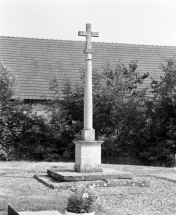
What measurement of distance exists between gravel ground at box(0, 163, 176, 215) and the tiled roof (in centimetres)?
1078

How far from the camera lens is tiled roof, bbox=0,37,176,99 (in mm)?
25344

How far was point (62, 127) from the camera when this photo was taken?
22750 millimetres

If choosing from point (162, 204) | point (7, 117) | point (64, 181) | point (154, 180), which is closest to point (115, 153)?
point (7, 117)

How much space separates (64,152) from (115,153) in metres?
2.65

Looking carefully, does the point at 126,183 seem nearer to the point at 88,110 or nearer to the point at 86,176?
the point at 86,176

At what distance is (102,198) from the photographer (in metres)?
11.2

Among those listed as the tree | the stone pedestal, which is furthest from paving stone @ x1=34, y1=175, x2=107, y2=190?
the tree

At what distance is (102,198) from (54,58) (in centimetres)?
1723

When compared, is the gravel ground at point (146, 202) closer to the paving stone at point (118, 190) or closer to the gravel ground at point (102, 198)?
the gravel ground at point (102, 198)

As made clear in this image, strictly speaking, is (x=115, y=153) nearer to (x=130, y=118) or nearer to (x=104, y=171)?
(x=130, y=118)

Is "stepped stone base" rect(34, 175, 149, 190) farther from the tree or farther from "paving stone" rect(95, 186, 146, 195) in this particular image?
the tree

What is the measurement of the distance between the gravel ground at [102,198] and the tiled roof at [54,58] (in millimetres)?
10783

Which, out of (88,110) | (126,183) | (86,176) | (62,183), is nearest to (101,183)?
(86,176)

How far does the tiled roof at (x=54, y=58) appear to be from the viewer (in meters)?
25.3
